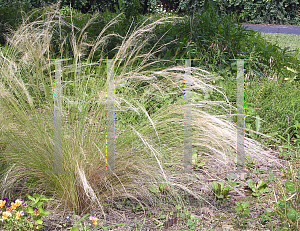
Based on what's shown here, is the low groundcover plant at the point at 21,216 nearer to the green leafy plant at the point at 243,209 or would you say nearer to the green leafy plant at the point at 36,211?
the green leafy plant at the point at 36,211

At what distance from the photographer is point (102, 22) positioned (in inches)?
206

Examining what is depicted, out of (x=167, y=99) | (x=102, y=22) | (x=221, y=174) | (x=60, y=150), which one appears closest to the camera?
(x=60, y=150)

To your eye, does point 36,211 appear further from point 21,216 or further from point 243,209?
point 243,209

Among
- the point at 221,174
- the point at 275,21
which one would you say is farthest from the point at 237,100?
the point at 275,21

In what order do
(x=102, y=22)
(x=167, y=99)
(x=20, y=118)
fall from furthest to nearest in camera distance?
(x=102, y=22) → (x=167, y=99) → (x=20, y=118)

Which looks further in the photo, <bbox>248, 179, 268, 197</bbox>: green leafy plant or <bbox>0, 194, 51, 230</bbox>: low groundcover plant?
<bbox>248, 179, 268, 197</bbox>: green leafy plant

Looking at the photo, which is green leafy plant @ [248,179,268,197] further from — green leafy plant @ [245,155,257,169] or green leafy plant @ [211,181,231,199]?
green leafy plant @ [245,155,257,169]

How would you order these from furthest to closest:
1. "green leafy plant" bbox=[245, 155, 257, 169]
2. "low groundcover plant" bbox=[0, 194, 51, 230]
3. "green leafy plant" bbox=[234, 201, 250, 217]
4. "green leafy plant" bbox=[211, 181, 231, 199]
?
"green leafy plant" bbox=[245, 155, 257, 169]
"green leafy plant" bbox=[211, 181, 231, 199]
"green leafy plant" bbox=[234, 201, 250, 217]
"low groundcover plant" bbox=[0, 194, 51, 230]

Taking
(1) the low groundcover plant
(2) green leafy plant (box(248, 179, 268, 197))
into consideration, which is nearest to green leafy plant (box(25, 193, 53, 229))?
(1) the low groundcover plant

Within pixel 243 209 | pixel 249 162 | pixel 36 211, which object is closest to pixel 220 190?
pixel 243 209

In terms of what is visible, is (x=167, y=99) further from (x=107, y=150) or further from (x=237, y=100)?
(x=107, y=150)

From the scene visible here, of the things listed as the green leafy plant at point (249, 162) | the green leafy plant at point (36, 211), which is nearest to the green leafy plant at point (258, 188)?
the green leafy plant at point (249, 162)

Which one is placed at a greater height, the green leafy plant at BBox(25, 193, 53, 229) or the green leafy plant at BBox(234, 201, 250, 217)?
the green leafy plant at BBox(25, 193, 53, 229)

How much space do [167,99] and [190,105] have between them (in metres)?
1.23
